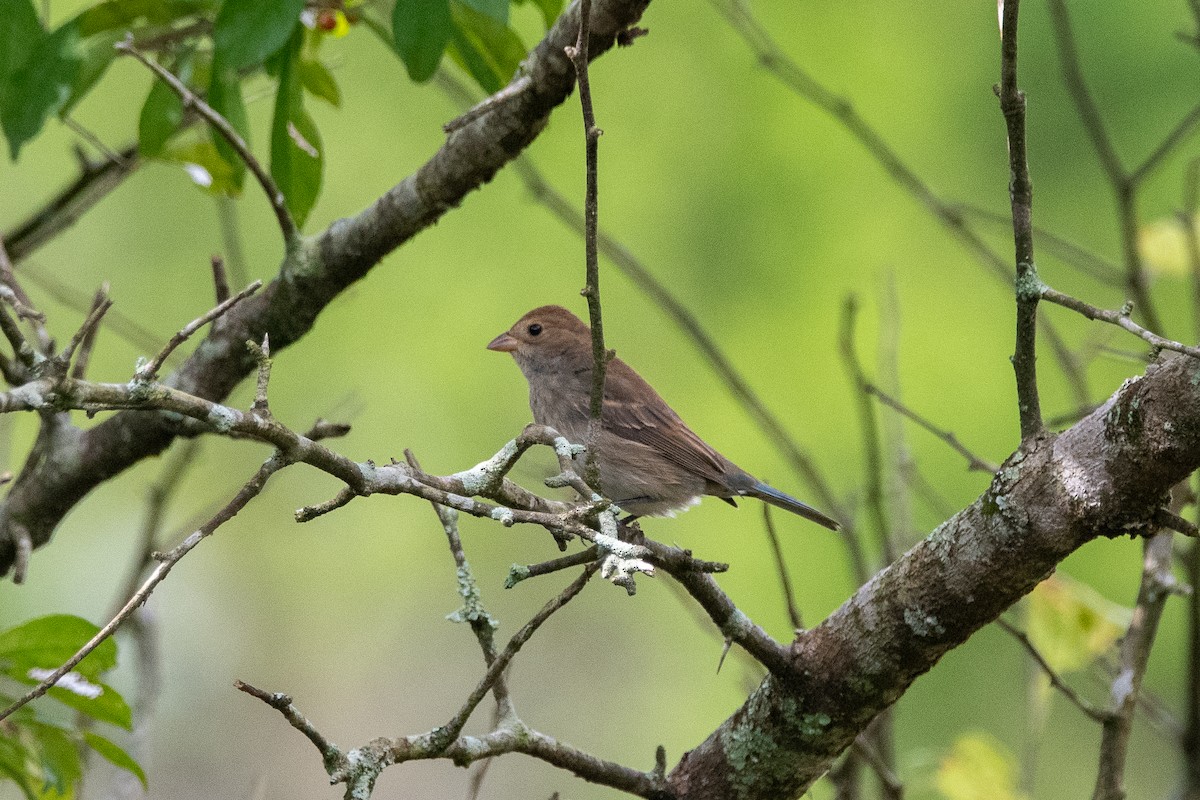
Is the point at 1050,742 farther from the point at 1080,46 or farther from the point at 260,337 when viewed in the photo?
the point at 260,337

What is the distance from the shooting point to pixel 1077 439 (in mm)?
2146

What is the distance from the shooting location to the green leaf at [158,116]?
10.1ft

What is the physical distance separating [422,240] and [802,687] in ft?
22.3

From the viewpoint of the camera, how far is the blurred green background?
26.1 ft

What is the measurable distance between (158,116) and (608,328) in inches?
218

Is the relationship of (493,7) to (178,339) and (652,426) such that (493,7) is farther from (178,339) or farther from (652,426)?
(652,426)

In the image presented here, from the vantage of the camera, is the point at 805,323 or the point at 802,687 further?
the point at 805,323

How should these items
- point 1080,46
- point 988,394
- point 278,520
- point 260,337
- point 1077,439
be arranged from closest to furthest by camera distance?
point 1077,439
point 260,337
point 988,394
point 1080,46
point 278,520

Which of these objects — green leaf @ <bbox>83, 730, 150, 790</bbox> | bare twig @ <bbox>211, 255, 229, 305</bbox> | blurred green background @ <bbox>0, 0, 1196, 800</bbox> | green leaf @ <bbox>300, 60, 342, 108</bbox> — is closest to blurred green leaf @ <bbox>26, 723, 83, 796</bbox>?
green leaf @ <bbox>83, 730, 150, 790</bbox>

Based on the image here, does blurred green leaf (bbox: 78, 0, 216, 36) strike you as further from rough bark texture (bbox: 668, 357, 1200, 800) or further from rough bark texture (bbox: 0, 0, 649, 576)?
rough bark texture (bbox: 668, 357, 1200, 800)

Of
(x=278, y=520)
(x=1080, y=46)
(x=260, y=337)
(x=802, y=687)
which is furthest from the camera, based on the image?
(x=278, y=520)

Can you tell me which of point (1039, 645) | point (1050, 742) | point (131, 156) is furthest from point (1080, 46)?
point (131, 156)

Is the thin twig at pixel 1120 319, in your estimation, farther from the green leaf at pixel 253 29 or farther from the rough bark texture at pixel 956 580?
the green leaf at pixel 253 29

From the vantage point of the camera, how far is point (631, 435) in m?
5.08
